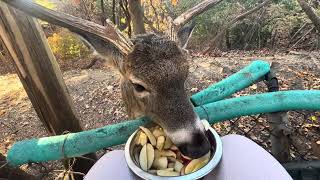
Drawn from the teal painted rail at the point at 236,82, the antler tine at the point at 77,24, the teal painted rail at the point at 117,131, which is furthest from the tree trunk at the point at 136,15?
the teal painted rail at the point at 117,131

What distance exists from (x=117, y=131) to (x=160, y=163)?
0.40 metres

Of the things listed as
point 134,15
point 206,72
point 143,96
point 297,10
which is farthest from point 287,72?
point 297,10

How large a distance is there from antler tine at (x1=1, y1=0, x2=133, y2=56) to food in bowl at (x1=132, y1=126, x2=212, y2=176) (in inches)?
36.8

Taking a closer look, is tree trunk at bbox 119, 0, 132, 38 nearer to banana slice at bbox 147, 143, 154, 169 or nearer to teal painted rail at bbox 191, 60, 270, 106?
teal painted rail at bbox 191, 60, 270, 106

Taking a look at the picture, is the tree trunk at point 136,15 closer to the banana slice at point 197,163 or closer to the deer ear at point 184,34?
the deer ear at point 184,34

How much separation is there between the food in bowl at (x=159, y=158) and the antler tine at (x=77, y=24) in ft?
3.07

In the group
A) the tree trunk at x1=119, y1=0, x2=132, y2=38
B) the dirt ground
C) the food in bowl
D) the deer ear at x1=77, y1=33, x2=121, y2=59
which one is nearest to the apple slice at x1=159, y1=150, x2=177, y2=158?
the food in bowl

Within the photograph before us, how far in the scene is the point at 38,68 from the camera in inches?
114

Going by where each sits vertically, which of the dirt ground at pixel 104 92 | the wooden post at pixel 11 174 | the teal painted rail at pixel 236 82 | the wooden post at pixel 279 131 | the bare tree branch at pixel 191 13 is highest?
the bare tree branch at pixel 191 13

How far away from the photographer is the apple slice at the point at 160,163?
1.71m

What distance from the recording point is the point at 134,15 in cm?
544

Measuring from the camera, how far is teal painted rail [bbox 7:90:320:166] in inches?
77.7

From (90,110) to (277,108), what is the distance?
12.5 feet

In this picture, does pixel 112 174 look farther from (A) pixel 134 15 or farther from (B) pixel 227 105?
(A) pixel 134 15
